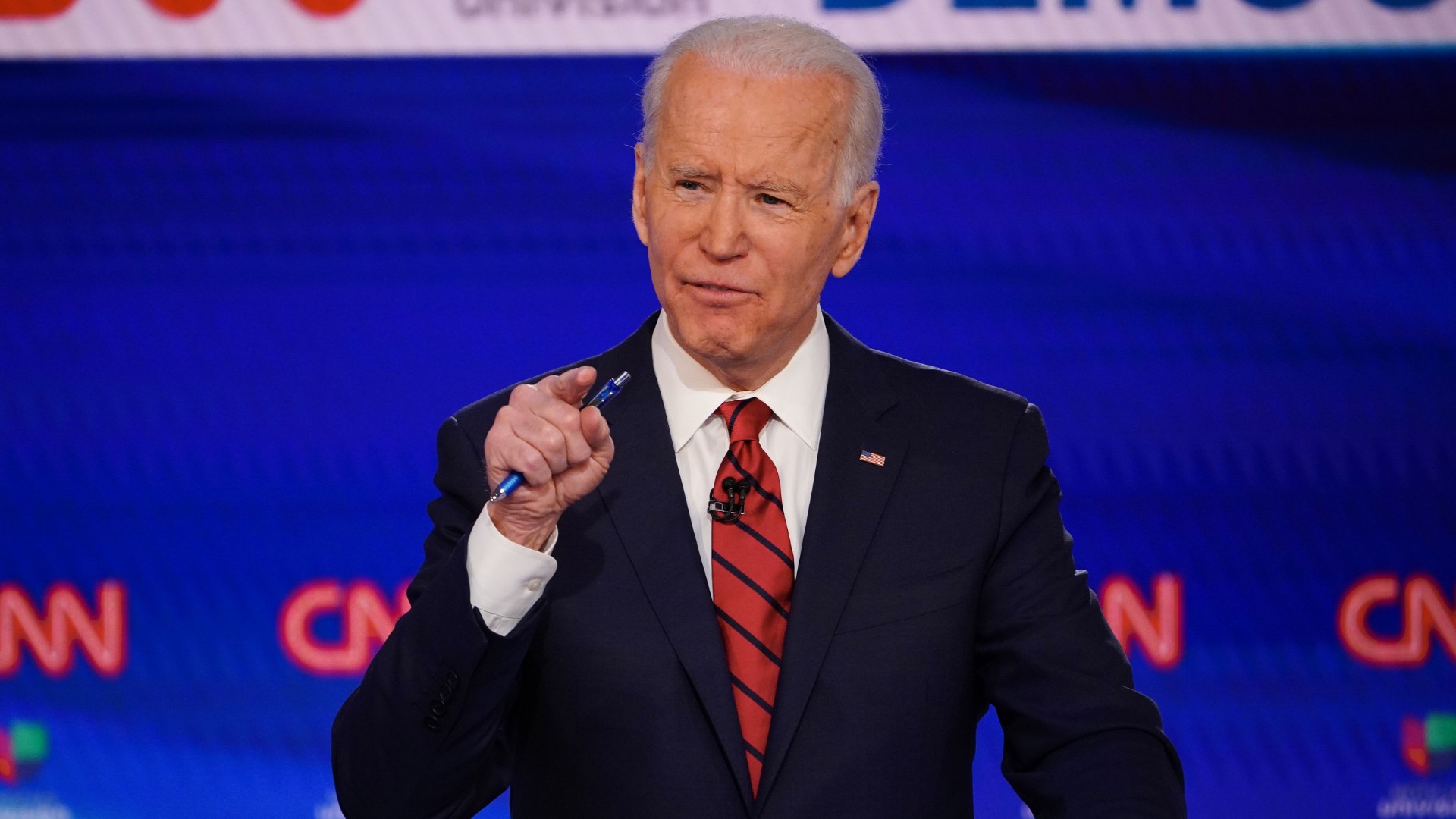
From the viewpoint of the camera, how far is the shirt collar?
73.2 inches

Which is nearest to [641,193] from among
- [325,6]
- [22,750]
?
[325,6]

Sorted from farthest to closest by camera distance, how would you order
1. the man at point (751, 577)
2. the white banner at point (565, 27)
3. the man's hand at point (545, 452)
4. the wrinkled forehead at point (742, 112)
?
1. the white banner at point (565, 27)
2. the wrinkled forehead at point (742, 112)
3. the man at point (751, 577)
4. the man's hand at point (545, 452)

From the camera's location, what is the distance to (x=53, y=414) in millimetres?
3312

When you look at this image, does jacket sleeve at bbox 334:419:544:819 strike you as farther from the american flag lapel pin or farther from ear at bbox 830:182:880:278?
ear at bbox 830:182:880:278

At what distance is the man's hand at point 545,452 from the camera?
1.48 meters

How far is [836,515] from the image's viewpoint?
177 centimetres

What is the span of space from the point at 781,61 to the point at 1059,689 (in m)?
0.81

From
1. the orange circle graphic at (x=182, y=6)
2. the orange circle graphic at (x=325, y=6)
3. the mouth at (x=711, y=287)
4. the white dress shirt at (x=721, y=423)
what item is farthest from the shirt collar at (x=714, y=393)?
the orange circle graphic at (x=182, y=6)

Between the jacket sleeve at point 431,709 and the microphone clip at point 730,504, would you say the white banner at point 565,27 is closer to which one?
the microphone clip at point 730,504

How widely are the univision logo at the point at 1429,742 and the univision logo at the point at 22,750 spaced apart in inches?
120

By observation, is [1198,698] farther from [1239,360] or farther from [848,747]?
[848,747]

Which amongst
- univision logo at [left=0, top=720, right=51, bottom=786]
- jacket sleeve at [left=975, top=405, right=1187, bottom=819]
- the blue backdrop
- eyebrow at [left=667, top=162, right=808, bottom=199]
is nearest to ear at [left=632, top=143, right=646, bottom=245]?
eyebrow at [left=667, top=162, right=808, bottom=199]

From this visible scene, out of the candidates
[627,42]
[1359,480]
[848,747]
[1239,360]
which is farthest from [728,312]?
[1359,480]

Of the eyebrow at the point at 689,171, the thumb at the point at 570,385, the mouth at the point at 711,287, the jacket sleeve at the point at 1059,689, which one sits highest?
the eyebrow at the point at 689,171
